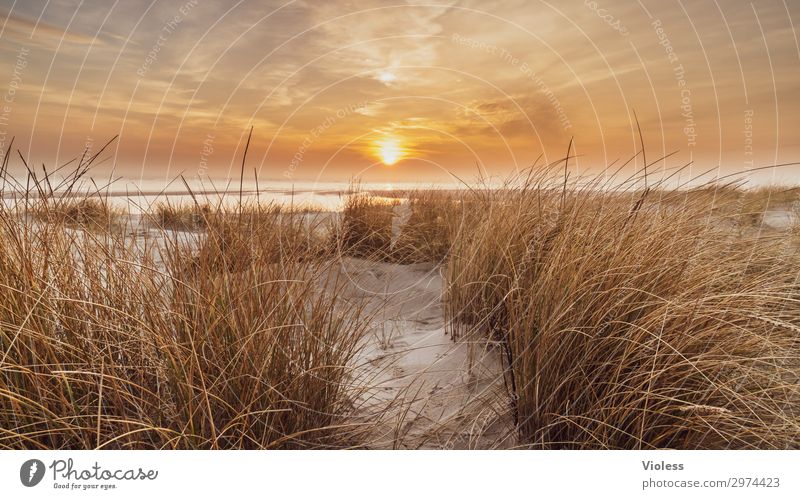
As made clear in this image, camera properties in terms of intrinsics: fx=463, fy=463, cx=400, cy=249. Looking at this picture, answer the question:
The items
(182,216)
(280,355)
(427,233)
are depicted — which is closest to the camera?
(280,355)

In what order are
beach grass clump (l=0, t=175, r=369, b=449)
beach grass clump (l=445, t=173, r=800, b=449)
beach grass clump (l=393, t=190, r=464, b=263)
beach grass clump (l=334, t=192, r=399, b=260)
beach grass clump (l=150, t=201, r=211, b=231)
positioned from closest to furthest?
beach grass clump (l=0, t=175, r=369, b=449) < beach grass clump (l=445, t=173, r=800, b=449) < beach grass clump (l=150, t=201, r=211, b=231) < beach grass clump (l=393, t=190, r=464, b=263) < beach grass clump (l=334, t=192, r=399, b=260)

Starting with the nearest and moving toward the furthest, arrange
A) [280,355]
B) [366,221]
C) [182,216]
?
1. [280,355]
2. [182,216]
3. [366,221]

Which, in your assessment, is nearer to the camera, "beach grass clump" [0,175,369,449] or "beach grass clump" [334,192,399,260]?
"beach grass clump" [0,175,369,449]

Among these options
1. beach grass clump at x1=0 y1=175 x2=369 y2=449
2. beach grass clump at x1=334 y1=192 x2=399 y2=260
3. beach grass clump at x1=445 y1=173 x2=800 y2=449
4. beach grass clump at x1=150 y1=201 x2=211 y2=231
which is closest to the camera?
beach grass clump at x1=0 y1=175 x2=369 y2=449

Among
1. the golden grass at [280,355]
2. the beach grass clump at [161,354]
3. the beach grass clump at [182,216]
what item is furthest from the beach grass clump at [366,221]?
the beach grass clump at [161,354]

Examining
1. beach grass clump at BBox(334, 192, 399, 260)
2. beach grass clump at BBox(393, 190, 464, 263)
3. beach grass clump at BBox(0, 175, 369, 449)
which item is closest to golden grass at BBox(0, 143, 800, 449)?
beach grass clump at BBox(0, 175, 369, 449)

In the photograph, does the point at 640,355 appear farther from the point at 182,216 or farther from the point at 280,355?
the point at 182,216

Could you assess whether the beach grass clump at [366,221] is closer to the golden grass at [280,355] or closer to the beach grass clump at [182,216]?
the beach grass clump at [182,216]

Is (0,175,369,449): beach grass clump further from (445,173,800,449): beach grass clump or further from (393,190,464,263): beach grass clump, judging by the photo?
(393,190,464,263): beach grass clump

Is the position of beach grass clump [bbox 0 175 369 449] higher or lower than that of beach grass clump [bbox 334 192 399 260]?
lower

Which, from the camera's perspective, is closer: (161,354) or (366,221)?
(161,354)

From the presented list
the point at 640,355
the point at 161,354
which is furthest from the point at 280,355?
the point at 640,355

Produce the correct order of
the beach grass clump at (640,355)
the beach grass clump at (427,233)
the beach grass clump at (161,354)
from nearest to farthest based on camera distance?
1. the beach grass clump at (161,354)
2. the beach grass clump at (640,355)
3. the beach grass clump at (427,233)

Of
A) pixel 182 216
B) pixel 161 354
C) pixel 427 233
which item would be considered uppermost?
pixel 182 216
